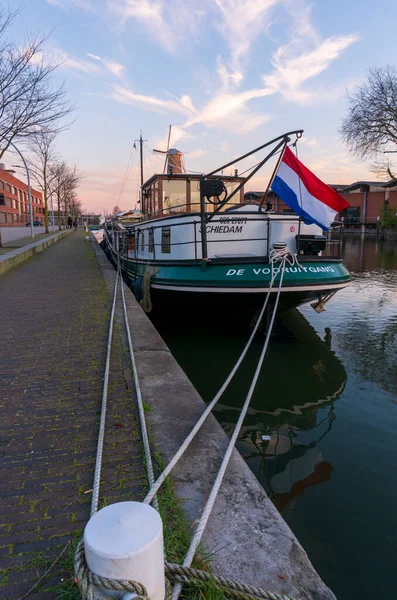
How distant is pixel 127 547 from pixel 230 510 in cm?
115

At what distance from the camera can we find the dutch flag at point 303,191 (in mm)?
7598

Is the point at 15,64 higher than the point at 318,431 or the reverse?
Result: higher

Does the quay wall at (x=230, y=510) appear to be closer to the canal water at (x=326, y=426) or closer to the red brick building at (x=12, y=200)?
the canal water at (x=326, y=426)

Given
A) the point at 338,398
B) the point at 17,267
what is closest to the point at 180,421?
the point at 338,398

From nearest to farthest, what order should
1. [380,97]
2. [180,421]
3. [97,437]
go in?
[97,437], [180,421], [380,97]

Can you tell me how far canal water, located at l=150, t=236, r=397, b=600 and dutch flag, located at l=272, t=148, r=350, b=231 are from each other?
103 inches

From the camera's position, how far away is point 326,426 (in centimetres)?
506

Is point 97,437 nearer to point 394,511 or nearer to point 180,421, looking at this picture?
point 180,421

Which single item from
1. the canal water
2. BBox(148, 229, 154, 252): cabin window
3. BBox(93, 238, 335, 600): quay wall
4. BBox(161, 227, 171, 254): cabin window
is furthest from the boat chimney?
BBox(93, 238, 335, 600): quay wall

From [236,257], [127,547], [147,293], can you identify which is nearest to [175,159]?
[147,293]

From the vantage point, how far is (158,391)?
4211 millimetres

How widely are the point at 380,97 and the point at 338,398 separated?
134 ft

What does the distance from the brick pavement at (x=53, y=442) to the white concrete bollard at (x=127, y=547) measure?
→ 0.57 metres

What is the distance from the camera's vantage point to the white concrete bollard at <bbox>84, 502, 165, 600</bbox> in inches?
57.9
